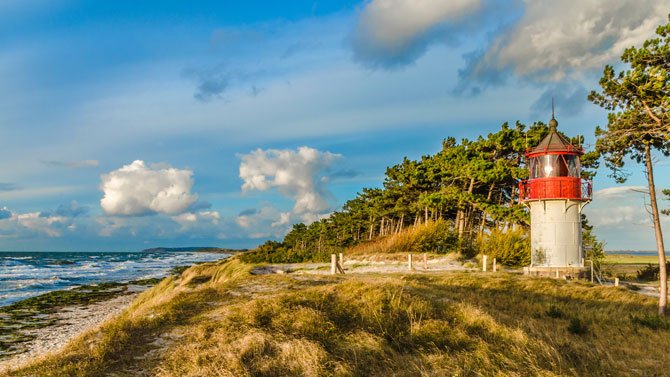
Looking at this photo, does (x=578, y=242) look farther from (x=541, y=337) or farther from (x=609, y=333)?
(x=541, y=337)

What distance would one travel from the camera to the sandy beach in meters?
11.9

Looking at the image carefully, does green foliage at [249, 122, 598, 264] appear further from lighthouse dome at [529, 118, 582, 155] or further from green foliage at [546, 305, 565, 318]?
green foliage at [546, 305, 565, 318]

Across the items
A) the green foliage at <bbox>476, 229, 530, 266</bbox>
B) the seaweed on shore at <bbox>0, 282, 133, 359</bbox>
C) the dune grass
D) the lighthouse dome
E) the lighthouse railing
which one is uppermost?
the lighthouse dome

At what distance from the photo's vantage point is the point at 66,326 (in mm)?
16531

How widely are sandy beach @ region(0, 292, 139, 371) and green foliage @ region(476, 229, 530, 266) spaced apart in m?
20.4

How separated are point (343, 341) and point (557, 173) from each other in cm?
1828

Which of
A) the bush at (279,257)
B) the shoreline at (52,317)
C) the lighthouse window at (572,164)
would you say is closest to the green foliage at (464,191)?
the bush at (279,257)

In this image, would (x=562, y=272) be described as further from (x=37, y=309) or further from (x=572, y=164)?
(x=37, y=309)

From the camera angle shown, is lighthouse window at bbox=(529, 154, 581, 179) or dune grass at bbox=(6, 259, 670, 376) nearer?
dune grass at bbox=(6, 259, 670, 376)

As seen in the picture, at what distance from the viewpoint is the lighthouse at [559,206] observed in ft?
67.8

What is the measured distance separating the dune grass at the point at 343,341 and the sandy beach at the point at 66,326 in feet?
9.47

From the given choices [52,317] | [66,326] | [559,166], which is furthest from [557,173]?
[52,317]

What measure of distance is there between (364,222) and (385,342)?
47.1 metres

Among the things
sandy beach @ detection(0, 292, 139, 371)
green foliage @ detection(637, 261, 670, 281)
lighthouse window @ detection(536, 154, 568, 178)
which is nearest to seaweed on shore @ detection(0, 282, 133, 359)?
sandy beach @ detection(0, 292, 139, 371)
